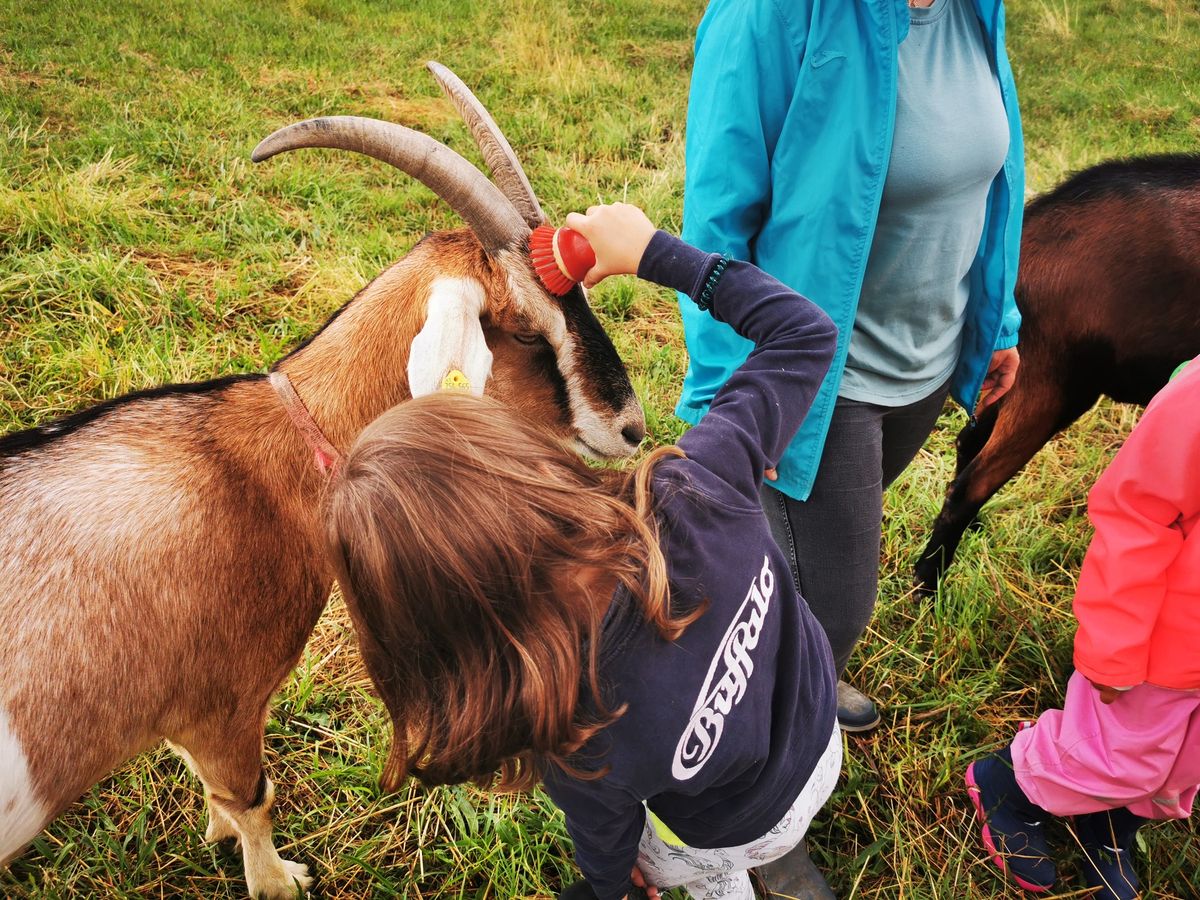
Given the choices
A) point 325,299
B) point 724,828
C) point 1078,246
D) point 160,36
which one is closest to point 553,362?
point 724,828

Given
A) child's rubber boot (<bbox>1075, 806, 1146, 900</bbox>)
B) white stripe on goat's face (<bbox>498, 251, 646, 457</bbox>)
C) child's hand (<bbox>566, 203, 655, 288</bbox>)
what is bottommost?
child's rubber boot (<bbox>1075, 806, 1146, 900</bbox>)

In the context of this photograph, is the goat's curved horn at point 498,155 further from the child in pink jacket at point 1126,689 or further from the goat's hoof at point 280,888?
the goat's hoof at point 280,888

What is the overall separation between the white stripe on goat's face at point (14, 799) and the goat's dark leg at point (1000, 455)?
294cm

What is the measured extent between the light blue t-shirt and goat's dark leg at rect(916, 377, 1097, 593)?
1.14 m

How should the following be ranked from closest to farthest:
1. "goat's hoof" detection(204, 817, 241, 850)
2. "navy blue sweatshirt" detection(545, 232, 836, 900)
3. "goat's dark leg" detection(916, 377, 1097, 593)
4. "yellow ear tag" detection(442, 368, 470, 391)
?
1. "navy blue sweatshirt" detection(545, 232, 836, 900)
2. "yellow ear tag" detection(442, 368, 470, 391)
3. "goat's hoof" detection(204, 817, 241, 850)
4. "goat's dark leg" detection(916, 377, 1097, 593)

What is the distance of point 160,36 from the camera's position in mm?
7020

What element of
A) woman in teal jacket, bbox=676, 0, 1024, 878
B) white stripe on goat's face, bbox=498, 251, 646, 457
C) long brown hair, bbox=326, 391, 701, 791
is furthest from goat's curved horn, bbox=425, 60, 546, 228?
long brown hair, bbox=326, 391, 701, 791

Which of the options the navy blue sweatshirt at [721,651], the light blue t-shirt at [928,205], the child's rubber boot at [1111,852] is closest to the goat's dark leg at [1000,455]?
the child's rubber boot at [1111,852]

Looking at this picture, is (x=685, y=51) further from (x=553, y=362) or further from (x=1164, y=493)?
(x=1164, y=493)

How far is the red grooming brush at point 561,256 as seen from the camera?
5.95ft

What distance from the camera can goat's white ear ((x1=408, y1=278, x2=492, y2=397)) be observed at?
194 cm

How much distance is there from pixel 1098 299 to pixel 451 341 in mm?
2395

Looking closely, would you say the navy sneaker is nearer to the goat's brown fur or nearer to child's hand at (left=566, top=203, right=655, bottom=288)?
the goat's brown fur

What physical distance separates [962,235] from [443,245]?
4.69 feet
